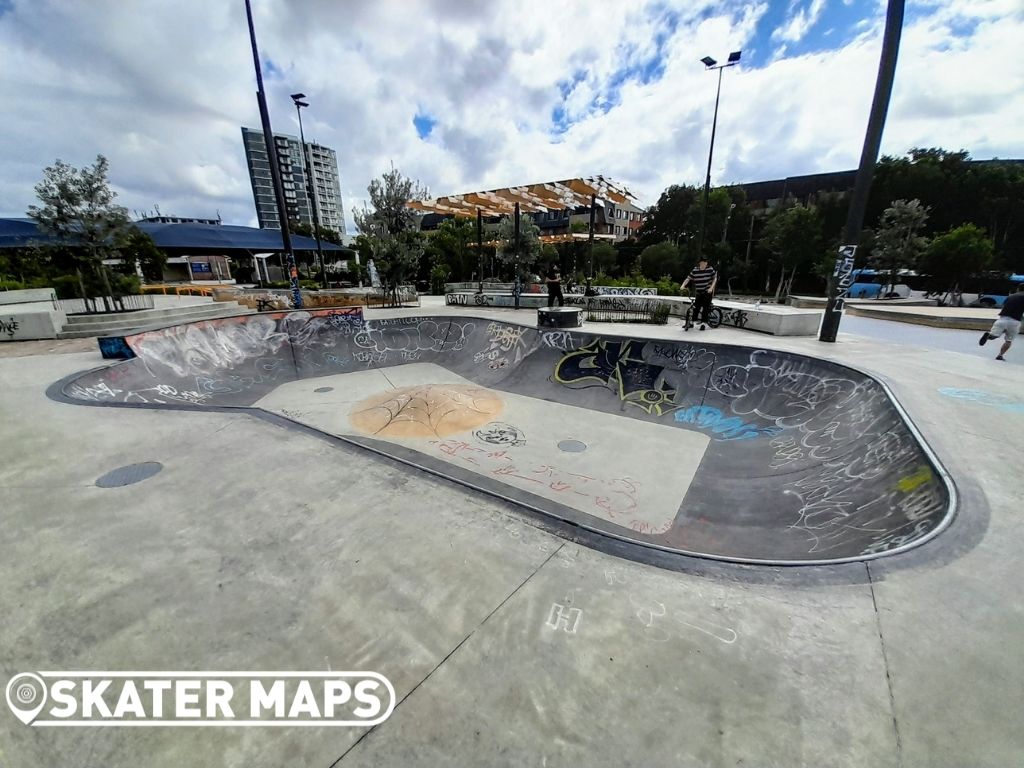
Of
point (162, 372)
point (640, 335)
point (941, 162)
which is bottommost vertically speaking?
point (162, 372)

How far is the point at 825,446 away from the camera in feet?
21.3

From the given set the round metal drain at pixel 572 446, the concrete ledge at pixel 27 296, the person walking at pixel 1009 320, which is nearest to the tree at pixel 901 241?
the person walking at pixel 1009 320

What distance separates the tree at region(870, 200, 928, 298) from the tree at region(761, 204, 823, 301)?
430cm

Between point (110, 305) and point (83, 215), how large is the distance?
6424 mm

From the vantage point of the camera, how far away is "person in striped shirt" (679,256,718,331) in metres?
12.0

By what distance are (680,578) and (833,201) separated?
51.2 metres

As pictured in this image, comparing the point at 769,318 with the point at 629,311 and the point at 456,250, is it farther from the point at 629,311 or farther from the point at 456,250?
the point at 456,250

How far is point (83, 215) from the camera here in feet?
45.8

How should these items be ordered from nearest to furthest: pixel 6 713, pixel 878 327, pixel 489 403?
pixel 6 713 → pixel 489 403 → pixel 878 327

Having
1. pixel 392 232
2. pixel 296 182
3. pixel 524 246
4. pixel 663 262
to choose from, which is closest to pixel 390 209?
pixel 392 232

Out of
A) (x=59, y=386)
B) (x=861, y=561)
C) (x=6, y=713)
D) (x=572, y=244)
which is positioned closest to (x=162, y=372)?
(x=59, y=386)

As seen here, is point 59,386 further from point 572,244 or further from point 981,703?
point 572,244

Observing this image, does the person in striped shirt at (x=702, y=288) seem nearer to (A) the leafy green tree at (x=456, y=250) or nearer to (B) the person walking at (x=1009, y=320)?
(B) the person walking at (x=1009, y=320)

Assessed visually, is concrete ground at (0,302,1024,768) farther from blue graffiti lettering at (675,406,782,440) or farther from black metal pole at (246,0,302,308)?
black metal pole at (246,0,302,308)
